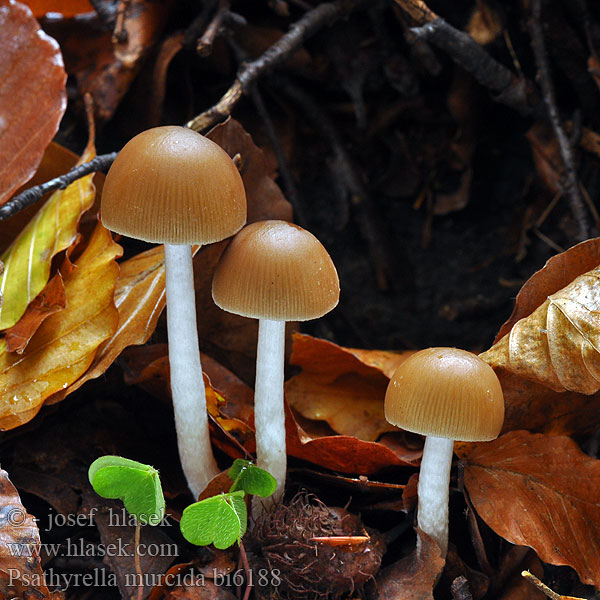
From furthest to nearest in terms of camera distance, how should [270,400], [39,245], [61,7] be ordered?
[61,7], [39,245], [270,400]

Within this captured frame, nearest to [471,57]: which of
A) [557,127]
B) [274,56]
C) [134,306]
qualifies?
[557,127]

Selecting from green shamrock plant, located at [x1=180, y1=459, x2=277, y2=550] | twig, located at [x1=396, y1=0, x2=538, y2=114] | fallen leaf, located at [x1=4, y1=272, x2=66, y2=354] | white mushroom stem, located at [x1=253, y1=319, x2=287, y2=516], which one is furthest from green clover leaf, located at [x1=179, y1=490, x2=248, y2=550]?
twig, located at [x1=396, y1=0, x2=538, y2=114]

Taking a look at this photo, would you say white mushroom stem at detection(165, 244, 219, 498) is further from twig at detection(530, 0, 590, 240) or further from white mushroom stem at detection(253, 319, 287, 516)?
twig at detection(530, 0, 590, 240)

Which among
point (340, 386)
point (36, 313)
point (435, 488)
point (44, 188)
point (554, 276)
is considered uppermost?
point (44, 188)

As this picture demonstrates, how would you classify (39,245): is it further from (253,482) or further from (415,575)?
(415,575)

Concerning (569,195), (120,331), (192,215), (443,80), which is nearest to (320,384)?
(120,331)
